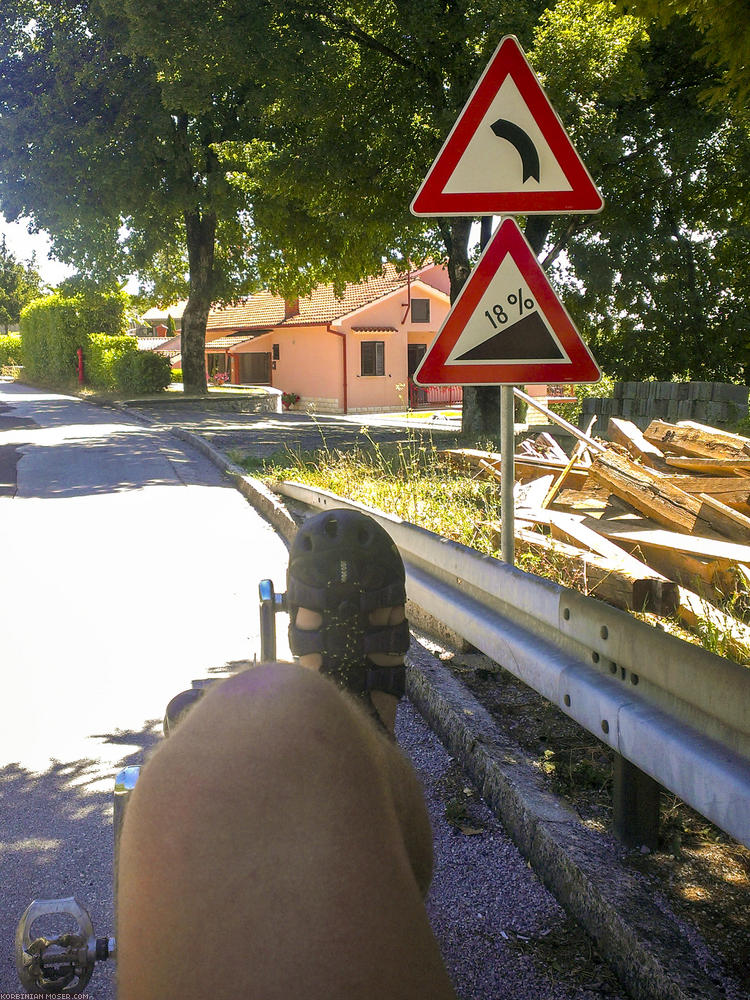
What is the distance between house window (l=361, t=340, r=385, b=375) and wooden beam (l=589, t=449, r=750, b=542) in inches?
1367

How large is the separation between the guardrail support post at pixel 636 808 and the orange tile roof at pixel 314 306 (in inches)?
1351

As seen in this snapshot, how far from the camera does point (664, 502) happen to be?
6.45 metres

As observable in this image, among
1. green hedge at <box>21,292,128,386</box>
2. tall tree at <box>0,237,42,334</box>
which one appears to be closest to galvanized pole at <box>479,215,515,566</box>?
green hedge at <box>21,292,128,386</box>

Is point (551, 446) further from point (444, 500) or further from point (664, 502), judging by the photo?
point (664, 502)

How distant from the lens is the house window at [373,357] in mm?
41344

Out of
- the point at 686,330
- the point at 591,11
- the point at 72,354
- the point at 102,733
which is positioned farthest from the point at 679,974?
the point at 72,354

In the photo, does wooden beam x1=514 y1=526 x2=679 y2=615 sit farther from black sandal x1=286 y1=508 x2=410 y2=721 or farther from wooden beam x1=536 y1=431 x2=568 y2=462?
wooden beam x1=536 y1=431 x2=568 y2=462

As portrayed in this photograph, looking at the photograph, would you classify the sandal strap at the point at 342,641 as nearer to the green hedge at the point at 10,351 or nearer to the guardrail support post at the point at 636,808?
the guardrail support post at the point at 636,808

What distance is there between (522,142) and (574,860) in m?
3.16

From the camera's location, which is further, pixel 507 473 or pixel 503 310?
pixel 507 473

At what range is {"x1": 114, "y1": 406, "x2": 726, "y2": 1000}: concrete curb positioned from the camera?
229 centimetres

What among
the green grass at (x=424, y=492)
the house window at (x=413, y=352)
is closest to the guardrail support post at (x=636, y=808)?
the green grass at (x=424, y=492)

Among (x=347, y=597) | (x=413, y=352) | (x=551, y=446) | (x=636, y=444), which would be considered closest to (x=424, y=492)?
(x=636, y=444)

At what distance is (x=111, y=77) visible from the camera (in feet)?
88.0
